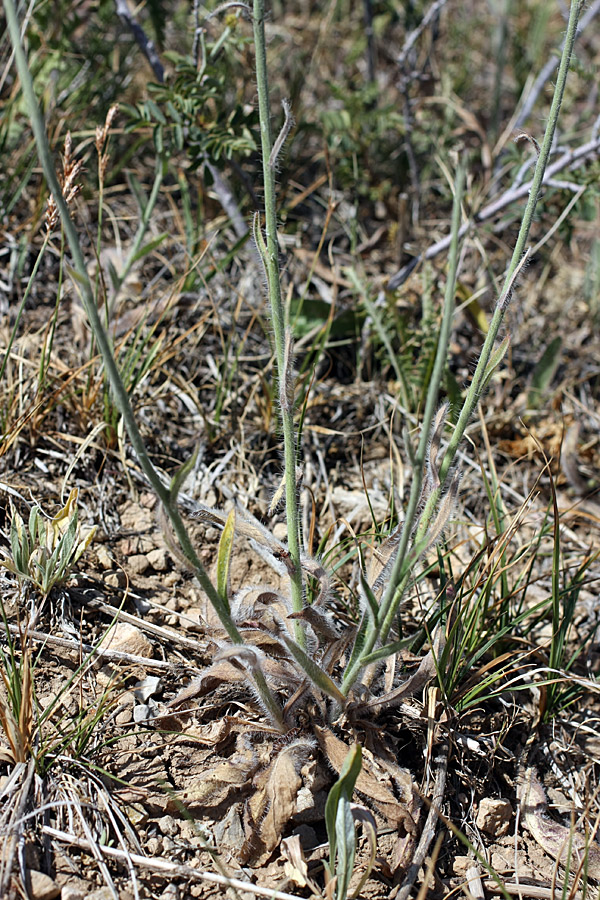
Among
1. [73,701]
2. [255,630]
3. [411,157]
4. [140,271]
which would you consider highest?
[411,157]

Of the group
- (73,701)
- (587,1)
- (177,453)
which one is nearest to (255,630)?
(73,701)

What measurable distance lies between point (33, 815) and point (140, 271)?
74.8 inches

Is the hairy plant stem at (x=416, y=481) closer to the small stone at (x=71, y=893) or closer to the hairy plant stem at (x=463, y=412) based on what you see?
the hairy plant stem at (x=463, y=412)

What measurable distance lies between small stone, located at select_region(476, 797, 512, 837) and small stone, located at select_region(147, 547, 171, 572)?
3.28ft

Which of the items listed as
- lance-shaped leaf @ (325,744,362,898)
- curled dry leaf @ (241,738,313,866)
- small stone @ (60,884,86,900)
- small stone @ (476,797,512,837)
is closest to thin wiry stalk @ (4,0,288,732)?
curled dry leaf @ (241,738,313,866)

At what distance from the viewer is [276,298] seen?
1.37 metres

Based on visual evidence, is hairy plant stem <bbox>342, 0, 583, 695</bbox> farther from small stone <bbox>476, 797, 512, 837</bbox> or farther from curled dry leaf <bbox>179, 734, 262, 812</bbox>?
small stone <bbox>476, 797, 512, 837</bbox>

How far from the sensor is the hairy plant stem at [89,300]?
84cm

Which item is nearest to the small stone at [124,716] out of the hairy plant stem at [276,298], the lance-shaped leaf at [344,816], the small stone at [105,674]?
the small stone at [105,674]

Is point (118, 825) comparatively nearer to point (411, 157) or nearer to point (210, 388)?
point (210, 388)

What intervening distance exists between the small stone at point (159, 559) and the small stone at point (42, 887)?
0.80 meters

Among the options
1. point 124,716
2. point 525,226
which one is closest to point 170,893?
point 124,716

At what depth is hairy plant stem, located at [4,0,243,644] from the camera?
841mm

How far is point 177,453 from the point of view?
2262 millimetres
